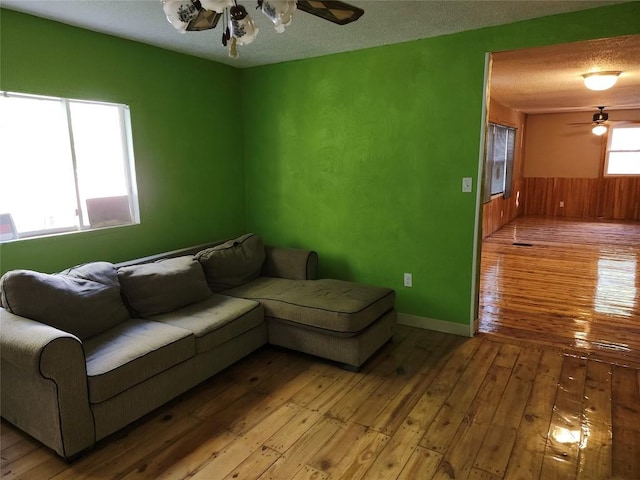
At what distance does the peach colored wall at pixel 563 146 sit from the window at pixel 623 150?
181mm

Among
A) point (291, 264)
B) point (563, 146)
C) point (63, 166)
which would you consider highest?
point (563, 146)

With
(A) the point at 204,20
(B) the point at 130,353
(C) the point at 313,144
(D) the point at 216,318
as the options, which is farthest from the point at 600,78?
(B) the point at 130,353

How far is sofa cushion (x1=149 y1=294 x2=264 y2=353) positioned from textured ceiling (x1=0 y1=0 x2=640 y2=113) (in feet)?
6.28

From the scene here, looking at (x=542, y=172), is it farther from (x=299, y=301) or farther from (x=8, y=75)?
(x=8, y=75)

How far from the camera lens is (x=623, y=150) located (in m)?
9.23

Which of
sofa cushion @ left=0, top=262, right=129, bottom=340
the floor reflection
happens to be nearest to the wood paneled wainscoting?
the floor reflection

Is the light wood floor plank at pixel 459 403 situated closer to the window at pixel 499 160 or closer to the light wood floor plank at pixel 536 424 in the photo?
the light wood floor plank at pixel 536 424

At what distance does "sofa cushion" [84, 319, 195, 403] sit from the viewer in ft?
7.07

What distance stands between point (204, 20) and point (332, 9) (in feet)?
1.83

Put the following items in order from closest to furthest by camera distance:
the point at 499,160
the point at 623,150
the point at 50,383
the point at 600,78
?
the point at 50,383 < the point at 600,78 < the point at 499,160 < the point at 623,150

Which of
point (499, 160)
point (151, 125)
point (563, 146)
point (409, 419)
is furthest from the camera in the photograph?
point (563, 146)

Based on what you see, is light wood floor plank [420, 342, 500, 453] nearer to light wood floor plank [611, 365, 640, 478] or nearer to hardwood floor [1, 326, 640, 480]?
hardwood floor [1, 326, 640, 480]

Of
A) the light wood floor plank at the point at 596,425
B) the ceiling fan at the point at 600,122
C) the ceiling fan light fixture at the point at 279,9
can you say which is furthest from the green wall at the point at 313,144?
the ceiling fan at the point at 600,122

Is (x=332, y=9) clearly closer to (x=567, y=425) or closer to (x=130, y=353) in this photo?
(x=130, y=353)
